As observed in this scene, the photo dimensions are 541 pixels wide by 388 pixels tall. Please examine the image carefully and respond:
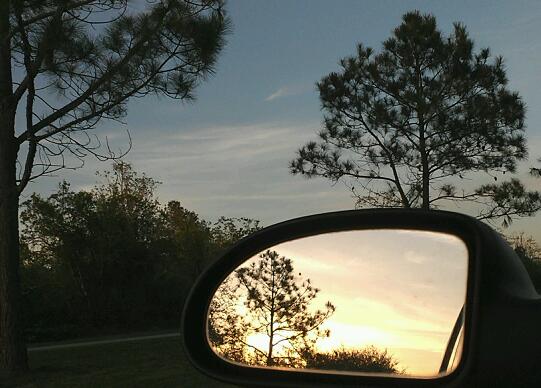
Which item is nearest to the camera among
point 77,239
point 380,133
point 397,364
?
point 397,364

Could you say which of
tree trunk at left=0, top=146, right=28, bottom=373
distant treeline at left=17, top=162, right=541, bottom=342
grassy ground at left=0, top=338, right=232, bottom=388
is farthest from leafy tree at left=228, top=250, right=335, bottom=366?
distant treeline at left=17, top=162, right=541, bottom=342

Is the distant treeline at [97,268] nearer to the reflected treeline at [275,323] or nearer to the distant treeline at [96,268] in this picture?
the distant treeline at [96,268]

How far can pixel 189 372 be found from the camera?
998 cm

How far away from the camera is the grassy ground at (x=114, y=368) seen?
372 inches

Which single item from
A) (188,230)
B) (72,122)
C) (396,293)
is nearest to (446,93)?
(188,230)

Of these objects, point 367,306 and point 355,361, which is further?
point 367,306

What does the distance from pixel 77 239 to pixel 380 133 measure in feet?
34.0

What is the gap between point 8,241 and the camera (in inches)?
428

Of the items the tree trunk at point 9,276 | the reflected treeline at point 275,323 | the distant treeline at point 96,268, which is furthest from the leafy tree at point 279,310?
the distant treeline at point 96,268

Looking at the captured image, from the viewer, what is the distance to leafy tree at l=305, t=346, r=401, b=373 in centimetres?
136

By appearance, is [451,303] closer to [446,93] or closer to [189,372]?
[189,372]

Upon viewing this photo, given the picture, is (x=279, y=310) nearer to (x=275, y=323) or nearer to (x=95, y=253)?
A: (x=275, y=323)

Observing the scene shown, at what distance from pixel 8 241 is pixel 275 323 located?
9.93m

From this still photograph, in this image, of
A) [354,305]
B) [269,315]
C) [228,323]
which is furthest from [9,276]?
[354,305]
